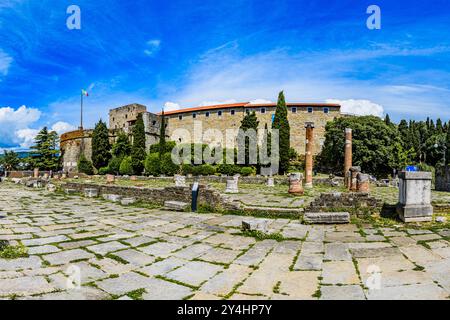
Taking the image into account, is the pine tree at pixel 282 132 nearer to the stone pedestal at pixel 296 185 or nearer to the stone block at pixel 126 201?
the stone pedestal at pixel 296 185

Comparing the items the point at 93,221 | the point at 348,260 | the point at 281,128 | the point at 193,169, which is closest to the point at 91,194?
the point at 93,221

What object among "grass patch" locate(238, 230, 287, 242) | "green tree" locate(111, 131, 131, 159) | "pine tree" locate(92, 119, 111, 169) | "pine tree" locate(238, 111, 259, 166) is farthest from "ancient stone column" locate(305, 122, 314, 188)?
"pine tree" locate(92, 119, 111, 169)

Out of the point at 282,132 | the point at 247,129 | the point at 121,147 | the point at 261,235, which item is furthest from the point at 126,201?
the point at 121,147

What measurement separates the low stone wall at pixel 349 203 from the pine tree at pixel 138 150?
3794cm

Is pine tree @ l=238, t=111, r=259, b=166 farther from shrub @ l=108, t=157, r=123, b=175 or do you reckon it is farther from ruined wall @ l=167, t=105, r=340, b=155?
shrub @ l=108, t=157, r=123, b=175

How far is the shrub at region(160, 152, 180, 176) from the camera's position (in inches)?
1439

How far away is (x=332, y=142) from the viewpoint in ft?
143

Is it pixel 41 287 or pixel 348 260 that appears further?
pixel 348 260

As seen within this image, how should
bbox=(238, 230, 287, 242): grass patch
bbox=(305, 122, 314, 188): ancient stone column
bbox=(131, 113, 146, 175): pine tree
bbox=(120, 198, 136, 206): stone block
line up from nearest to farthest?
bbox=(238, 230, 287, 242): grass patch, bbox=(120, 198, 136, 206): stone block, bbox=(305, 122, 314, 188): ancient stone column, bbox=(131, 113, 146, 175): pine tree

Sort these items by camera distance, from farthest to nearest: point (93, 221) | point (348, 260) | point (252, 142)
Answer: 1. point (252, 142)
2. point (93, 221)
3. point (348, 260)

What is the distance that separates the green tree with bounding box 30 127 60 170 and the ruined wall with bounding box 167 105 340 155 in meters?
20.9
